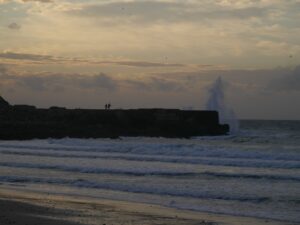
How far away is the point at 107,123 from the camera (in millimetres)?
58031

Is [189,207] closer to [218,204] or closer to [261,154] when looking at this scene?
[218,204]

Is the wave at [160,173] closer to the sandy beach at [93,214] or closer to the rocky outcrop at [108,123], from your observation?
the sandy beach at [93,214]

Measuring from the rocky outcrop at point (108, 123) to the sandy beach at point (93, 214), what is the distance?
115 ft

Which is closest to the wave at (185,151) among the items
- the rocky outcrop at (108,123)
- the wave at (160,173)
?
the wave at (160,173)

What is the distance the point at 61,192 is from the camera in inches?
683

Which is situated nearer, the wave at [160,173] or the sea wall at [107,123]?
the wave at [160,173]

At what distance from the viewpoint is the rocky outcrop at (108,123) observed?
169ft

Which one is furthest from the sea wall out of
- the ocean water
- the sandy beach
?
the sandy beach

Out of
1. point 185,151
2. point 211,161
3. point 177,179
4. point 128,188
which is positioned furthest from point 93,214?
point 185,151

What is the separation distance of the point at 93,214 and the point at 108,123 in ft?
147

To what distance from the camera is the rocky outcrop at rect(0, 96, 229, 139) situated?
51594 millimetres

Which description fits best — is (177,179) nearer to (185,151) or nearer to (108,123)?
(185,151)

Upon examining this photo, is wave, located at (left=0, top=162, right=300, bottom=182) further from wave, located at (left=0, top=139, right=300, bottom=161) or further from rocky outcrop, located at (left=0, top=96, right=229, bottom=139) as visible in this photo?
rocky outcrop, located at (left=0, top=96, right=229, bottom=139)

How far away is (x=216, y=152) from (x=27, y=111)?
3638 cm
